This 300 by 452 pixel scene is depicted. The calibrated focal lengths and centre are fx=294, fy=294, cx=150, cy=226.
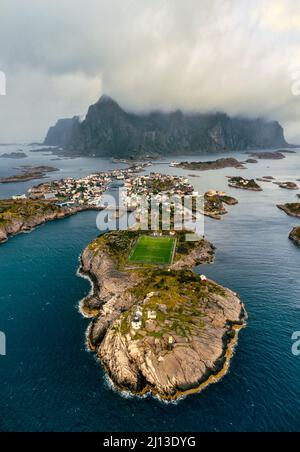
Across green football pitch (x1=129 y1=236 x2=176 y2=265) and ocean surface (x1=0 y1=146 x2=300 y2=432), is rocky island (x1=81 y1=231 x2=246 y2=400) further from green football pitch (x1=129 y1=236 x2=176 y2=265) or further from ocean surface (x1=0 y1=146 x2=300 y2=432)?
green football pitch (x1=129 y1=236 x2=176 y2=265)

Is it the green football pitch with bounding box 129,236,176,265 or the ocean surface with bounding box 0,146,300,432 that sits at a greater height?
the green football pitch with bounding box 129,236,176,265

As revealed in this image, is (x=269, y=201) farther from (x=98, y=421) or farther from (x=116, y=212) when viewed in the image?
(x=98, y=421)

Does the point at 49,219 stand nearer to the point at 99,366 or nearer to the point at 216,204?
the point at 216,204

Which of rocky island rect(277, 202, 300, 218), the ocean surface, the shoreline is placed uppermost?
rocky island rect(277, 202, 300, 218)

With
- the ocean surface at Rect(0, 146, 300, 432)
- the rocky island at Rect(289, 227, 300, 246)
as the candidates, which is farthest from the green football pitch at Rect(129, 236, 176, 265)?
the rocky island at Rect(289, 227, 300, 246)

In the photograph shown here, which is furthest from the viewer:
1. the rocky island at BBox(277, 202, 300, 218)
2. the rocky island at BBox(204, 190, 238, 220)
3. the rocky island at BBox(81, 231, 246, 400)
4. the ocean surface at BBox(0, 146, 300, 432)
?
the rocky island at BBox(277, 202, 300, 218)

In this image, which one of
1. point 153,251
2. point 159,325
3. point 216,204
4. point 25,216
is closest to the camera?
Answer: point 159,325

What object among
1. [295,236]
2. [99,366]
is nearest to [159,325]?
[99,366]
